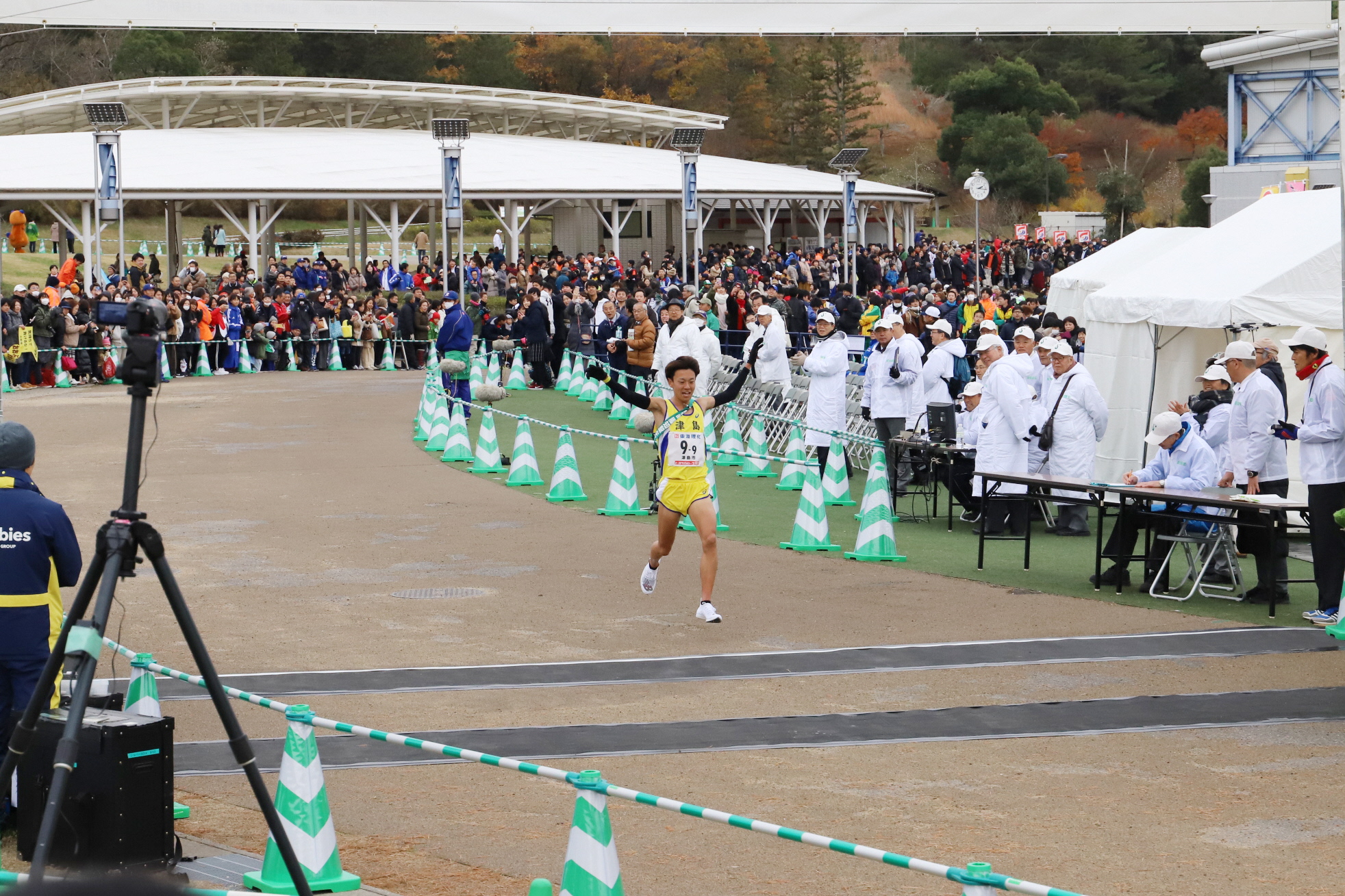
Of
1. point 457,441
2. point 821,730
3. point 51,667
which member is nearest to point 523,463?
point 457,441

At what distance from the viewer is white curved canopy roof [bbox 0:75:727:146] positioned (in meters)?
52.5

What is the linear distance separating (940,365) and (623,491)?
12.7 ft

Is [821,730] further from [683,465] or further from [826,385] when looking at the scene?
[826,385]

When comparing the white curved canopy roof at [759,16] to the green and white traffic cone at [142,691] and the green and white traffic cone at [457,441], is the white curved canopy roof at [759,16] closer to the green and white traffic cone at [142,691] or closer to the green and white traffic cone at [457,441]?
the green and white traffic cone at [457,441]

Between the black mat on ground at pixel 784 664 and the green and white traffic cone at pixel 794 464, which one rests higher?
the green and white traffic cone at pixel 794 464

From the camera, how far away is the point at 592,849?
18.0 feet

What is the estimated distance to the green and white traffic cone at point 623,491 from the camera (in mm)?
16688

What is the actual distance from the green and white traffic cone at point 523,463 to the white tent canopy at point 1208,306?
6.37 meters

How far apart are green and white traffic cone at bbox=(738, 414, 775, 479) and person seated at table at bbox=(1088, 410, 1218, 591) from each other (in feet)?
23.2

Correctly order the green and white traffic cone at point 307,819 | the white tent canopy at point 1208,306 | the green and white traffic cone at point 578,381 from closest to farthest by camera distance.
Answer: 1. the green and white traffic cone at point 307,819
2. the white tent canopy at point 1208,306
3. the green and white traffic cone at point 578,381

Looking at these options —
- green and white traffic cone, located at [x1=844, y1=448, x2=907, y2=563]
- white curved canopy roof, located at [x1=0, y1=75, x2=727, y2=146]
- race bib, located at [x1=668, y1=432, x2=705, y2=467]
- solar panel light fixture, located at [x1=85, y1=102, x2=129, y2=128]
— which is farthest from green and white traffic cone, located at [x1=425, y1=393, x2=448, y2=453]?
white curved canopy roof, located at [x1=0, y1=75, x2=727, y2=146]

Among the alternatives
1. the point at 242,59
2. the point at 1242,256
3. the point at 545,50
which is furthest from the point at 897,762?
the point at 545,50

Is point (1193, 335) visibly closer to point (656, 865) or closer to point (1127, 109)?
point (656, 865)

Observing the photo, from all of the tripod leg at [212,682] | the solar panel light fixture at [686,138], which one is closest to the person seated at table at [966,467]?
the tripod leg at [212,682]
